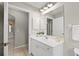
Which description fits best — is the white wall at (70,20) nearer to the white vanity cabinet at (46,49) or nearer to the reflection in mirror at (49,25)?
the white vanity cabinet at (46,49)

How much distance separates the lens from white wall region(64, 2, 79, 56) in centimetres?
133

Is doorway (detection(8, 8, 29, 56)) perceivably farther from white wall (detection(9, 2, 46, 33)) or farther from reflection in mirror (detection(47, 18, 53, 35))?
reflection in mirror (detection(47, 18, 53, 35))

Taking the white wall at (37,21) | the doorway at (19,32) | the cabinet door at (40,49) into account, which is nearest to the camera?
the doorway at (19,32)

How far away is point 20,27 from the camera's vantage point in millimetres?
1615

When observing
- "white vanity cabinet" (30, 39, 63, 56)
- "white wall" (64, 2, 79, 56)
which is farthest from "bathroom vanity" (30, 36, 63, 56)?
"white wall" (64, 2, 79, 56)

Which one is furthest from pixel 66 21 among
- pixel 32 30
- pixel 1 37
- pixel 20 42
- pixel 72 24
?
pixel 1 37

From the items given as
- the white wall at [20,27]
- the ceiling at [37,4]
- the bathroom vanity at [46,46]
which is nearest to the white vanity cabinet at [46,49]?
the bathroom vanity at [46,46]

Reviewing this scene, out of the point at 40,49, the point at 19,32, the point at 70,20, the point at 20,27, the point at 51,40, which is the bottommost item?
the point at 40,49

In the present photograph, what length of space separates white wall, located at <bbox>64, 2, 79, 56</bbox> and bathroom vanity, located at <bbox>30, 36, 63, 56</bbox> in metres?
0.15

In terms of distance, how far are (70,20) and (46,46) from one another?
0.70m

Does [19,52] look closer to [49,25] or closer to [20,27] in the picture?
[20,27]

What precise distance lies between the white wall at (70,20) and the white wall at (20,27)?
801 mm

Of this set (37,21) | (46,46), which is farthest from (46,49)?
(37,21)

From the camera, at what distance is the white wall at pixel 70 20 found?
1.33 m
